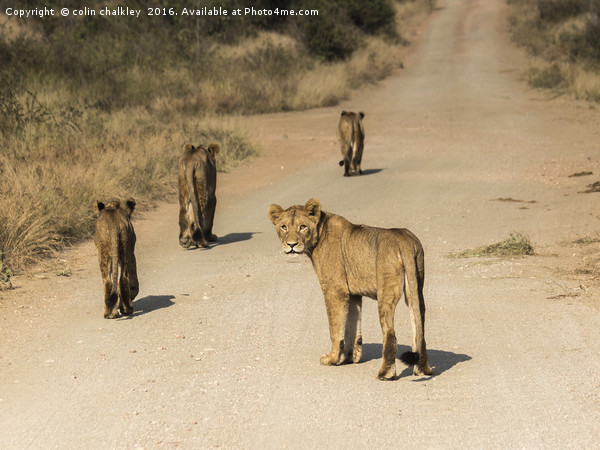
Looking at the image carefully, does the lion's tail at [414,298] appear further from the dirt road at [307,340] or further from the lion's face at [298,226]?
the lion's face at [298,226]

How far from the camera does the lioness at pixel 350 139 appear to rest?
17766mm

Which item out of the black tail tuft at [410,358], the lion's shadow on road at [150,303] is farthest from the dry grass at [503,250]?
the black tail tuft at [410,358]

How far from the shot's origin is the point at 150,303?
9.19m

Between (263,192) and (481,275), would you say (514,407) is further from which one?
(263,192)

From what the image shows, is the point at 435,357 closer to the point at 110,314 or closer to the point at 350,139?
the point at 110,314

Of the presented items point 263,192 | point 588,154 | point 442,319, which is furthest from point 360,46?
point 442,319

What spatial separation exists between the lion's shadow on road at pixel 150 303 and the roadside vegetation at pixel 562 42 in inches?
882

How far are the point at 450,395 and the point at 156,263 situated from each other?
6.05 m

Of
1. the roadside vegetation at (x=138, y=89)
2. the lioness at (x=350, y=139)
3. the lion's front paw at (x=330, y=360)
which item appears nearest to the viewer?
the lion's front paw at (x=330, y=360)

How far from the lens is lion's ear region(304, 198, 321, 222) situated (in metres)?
6.55

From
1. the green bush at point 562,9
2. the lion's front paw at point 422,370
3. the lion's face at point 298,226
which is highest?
the green bush at point 562,9

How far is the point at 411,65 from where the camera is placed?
42.9 m

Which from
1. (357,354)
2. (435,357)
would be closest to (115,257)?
(357,354)

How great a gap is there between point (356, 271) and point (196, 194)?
5.77 meters
